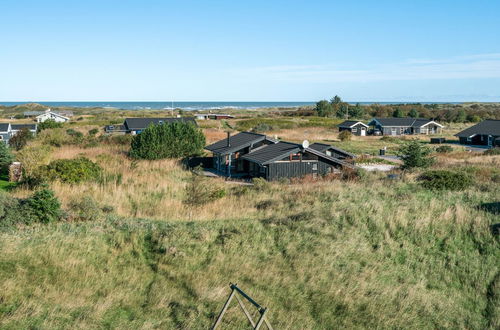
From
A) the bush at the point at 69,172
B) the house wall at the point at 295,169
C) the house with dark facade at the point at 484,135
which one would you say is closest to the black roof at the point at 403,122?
the house with dark facade at the point at 484,135

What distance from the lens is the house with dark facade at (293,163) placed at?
32531 millimetres

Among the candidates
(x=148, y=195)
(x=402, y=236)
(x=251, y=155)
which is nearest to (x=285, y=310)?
(x=402, y=236)

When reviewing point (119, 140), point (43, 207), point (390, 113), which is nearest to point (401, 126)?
point (390, 113)

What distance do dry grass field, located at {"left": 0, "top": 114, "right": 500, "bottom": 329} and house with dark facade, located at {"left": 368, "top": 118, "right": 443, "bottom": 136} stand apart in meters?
57.9

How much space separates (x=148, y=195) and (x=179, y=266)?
11.2m

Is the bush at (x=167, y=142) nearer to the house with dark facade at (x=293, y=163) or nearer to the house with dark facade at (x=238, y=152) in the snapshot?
the house with dark facade at (x=238, y=152)

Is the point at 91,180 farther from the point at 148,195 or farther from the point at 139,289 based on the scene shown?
the point at 139,289

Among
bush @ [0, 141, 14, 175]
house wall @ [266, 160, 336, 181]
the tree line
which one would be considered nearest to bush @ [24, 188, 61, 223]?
bush @ [0, 141, 14, 175]

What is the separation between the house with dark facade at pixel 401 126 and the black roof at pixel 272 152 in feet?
159

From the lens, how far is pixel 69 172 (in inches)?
1061

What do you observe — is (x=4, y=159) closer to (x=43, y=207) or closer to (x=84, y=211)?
(x=84, y=211)

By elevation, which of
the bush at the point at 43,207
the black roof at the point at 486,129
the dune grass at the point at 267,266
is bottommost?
the dune grass at the point at 267,266

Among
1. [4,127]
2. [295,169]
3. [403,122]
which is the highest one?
[403,122]

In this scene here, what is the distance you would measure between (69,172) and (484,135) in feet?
194
